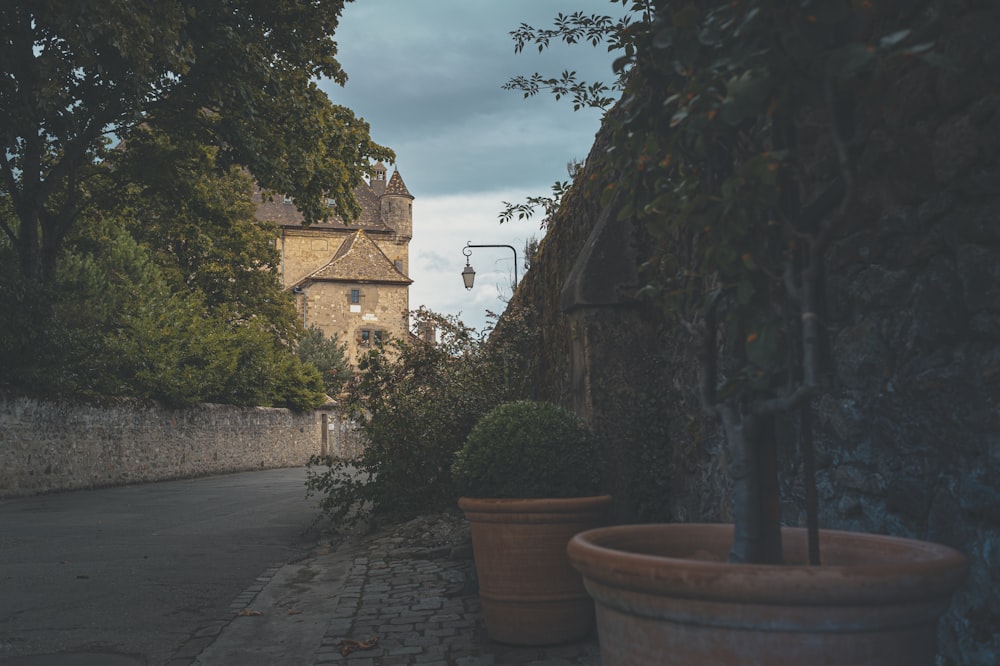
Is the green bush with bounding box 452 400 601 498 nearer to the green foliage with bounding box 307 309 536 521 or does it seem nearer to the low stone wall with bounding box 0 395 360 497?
the green foliage with bounding box 307 309 536 521

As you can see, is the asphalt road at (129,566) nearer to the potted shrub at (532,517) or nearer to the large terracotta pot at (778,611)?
the potted shrub at (532,517)

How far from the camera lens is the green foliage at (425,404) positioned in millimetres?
8117

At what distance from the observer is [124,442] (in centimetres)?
1895

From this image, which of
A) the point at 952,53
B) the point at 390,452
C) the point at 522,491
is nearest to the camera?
the point at 952,53

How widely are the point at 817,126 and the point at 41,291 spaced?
15.6 metres

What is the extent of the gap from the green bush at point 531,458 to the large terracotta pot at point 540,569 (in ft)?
0.48

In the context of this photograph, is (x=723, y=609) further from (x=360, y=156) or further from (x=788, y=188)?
(x=360, y=156)

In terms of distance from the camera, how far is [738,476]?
2324mm

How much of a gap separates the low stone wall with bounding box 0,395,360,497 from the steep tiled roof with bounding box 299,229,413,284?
23.9 meters

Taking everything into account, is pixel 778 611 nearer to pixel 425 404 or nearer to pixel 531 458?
pixel 531 458

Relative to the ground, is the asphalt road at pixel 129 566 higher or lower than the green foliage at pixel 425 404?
lower

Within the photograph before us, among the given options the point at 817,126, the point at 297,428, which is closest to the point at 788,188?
the point at 817,126

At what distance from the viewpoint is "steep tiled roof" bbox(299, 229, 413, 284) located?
172 feet

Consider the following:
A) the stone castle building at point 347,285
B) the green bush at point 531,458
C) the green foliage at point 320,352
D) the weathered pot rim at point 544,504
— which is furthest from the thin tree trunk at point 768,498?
the stone castle building at point 347,285
